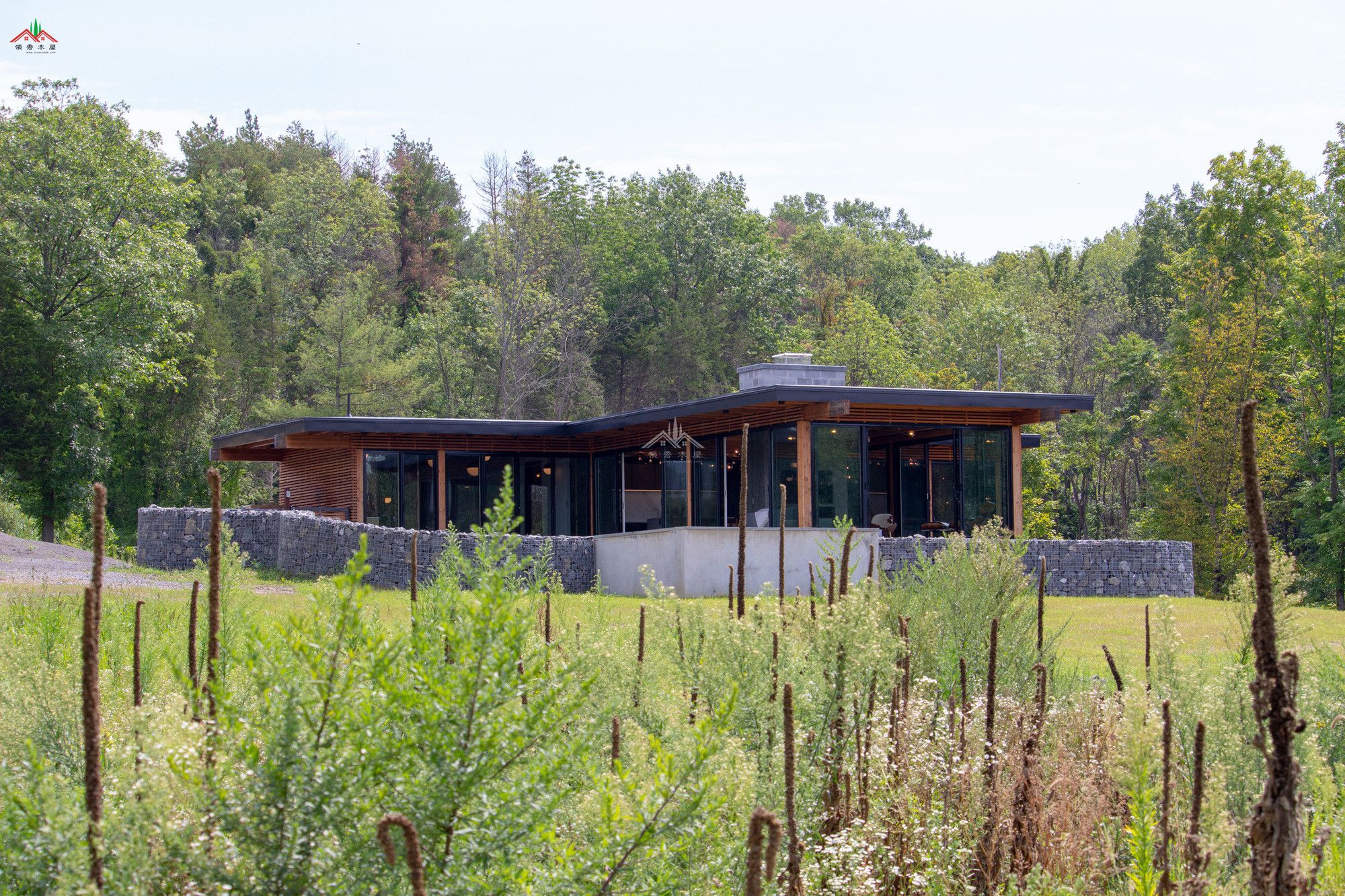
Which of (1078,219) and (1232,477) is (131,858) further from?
(1078,219)

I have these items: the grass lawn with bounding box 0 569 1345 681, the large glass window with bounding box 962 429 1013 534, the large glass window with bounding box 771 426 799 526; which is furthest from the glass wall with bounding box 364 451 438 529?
the large glass window with bounding box 962 429 1013 534

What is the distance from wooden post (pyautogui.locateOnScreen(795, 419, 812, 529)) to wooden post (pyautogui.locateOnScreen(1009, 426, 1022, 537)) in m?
4.03

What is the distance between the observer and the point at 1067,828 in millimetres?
4344

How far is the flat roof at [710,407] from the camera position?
20125 millimetres

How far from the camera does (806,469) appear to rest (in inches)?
824

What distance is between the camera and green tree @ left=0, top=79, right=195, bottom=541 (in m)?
34.3

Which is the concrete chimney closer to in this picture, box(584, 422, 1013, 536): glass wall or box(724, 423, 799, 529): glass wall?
box(584, 422, 1013, 536): glass wall

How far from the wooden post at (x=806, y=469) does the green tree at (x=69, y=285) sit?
21773 mm

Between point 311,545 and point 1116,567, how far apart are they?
1263 centimetres

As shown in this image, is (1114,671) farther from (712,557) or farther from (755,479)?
(755,479)

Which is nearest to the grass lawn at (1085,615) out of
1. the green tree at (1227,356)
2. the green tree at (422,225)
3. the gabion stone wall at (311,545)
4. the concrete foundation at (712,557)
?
the gabion stone wall at (311,545)

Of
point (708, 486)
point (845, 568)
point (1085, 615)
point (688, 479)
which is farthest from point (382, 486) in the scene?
point (845, 568)

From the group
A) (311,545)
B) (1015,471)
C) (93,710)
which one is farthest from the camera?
(1015,471)

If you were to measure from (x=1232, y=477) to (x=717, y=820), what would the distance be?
110ft
